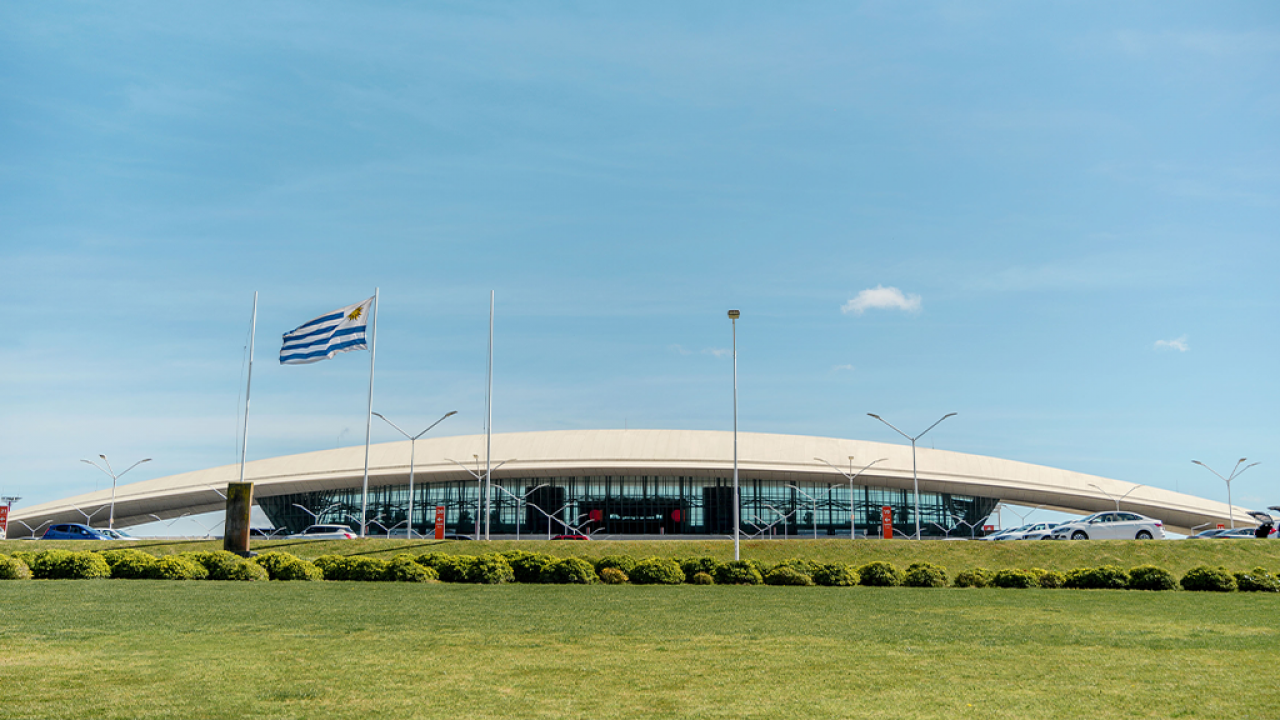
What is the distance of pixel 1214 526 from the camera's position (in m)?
83.9

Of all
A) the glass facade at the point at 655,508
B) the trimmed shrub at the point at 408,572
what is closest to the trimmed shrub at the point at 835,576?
the trimmed shrub at the point at 408,572

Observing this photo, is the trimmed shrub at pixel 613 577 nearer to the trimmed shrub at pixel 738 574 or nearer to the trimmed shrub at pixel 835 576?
the trimmed shrub at pixel 738 574

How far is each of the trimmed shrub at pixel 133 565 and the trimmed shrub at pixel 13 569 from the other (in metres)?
2.16

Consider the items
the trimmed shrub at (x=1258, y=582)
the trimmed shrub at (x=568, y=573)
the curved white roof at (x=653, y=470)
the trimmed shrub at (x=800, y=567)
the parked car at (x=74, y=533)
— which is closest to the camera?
the trimmed shrub at (x=1258, y=582)

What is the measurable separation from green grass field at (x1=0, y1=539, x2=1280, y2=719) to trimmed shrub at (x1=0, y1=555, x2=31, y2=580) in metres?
5.41

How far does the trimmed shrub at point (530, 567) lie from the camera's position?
94.1 ft

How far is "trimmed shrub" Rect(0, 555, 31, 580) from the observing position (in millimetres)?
28266

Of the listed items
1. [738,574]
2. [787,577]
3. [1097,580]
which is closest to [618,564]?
[738,574]

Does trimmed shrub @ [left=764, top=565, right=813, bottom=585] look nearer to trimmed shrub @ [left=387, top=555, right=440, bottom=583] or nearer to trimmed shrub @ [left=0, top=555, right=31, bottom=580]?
trimmed shrub @ [left=387, top=555, right=440, bottom=583]

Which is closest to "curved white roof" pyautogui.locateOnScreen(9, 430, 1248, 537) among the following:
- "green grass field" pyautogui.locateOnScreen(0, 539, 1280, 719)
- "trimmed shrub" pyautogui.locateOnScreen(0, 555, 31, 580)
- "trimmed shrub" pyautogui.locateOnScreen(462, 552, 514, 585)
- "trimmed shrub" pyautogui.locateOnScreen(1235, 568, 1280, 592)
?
"trimmed shrub" pyautogui.locateOnScreen(462, 552, 514, 585)

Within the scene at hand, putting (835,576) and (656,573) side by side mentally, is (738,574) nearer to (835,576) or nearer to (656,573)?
(656,573)

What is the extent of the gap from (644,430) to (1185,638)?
232 feet

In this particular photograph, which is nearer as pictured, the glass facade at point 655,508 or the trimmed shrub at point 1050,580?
the trimmed shrub at point 1050,580

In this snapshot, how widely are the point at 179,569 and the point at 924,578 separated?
23.5 m
